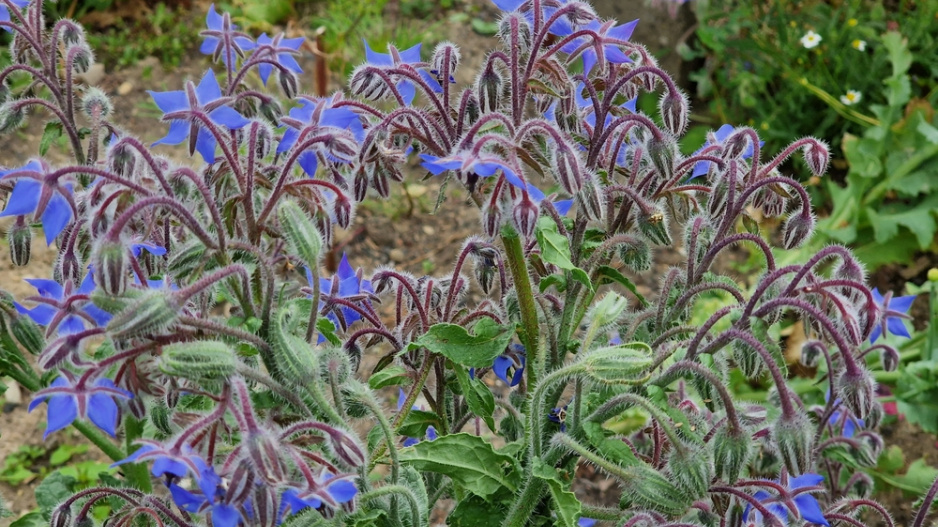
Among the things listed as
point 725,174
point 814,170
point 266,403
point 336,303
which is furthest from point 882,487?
point 266,403

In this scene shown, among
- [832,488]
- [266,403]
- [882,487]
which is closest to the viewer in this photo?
[266,403]

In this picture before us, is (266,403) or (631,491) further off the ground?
(266,403)

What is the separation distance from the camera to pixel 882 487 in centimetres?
296

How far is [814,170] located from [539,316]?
526mm

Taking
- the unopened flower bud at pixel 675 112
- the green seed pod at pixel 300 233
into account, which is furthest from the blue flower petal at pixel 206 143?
the unopened flower bud at pixel 675 112

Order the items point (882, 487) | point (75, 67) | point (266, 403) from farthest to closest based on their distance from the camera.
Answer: point (882, 487) < point (75, 67) < point (266, 403)

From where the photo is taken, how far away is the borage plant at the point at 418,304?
1199 millimetres

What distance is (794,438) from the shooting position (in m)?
1.36

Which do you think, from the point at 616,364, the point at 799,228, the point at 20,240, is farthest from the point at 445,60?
the point at 20,240

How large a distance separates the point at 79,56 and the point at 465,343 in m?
0.94

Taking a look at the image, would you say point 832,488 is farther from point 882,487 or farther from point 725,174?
point 725,174

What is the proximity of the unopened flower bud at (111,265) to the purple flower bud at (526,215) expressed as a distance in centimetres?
49

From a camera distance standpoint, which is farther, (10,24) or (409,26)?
(409,26)

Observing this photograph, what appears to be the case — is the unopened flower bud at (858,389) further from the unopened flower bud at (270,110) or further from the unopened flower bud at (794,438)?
the unopened flower bud at (270,110)
